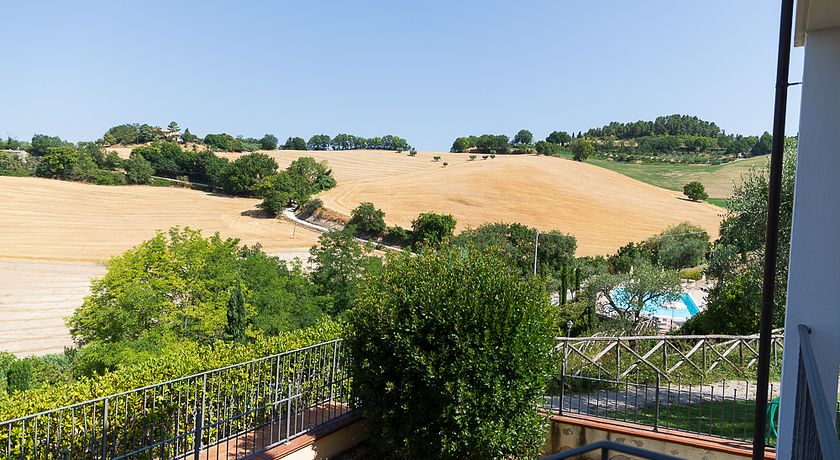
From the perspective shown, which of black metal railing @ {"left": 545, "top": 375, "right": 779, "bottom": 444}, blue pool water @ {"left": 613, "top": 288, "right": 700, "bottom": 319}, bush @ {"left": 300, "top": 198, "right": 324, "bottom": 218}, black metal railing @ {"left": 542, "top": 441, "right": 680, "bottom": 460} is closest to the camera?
black metal railing @ {"left": 542, "top": 441, "right": 680, "bottom": 460}

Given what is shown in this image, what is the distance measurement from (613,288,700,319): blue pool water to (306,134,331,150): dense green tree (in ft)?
329

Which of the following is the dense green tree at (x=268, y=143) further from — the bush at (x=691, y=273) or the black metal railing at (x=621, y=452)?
the black metal railing at (x=621, y=452)

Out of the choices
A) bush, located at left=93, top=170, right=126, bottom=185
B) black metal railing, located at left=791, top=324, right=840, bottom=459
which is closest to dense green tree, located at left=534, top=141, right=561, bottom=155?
bush, located at left=93, top=170, right=126, bottom=185

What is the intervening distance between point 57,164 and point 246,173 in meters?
26.1

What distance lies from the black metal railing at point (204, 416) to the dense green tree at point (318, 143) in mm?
113671

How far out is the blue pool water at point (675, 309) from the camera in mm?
24652

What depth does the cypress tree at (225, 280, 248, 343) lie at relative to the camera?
50.1 ft

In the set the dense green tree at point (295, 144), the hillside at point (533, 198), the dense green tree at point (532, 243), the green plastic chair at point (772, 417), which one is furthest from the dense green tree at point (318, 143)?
the green plastic chair at point (772, 417)

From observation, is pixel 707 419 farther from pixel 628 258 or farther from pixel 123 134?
pixel 123 134

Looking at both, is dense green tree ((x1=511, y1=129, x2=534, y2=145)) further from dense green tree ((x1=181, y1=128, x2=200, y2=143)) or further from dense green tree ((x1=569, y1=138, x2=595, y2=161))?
dense green tree ((x1=181, y1=128, x2=200, y2=143))

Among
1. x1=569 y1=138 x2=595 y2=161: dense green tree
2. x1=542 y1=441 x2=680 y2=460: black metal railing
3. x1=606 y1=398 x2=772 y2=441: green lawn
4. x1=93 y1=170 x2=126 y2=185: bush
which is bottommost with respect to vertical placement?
x1=606 y1=398 x2=772 y2=441: green lawn

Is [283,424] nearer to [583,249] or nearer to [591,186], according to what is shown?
[583,249]

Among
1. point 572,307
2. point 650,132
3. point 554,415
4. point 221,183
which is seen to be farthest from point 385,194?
point 650,132

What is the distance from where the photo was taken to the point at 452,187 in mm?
74375
